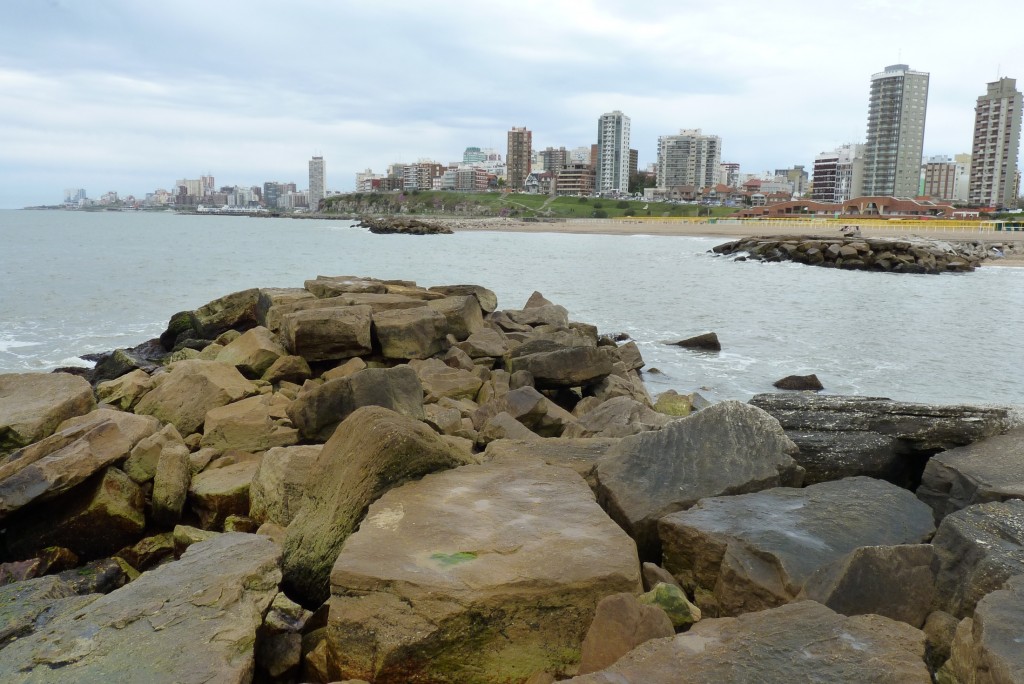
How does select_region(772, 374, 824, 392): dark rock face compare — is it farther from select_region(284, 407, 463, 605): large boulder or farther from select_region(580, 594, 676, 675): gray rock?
select_region(580, 594, 676, 675): gray rock

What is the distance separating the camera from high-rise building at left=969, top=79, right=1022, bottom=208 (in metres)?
129

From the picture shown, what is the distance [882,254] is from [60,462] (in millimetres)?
49584

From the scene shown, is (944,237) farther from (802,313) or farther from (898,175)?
(898,175)

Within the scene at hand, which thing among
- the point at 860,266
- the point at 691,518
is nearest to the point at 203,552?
the point at 691,518

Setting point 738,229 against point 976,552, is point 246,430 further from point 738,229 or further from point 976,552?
point 738,229

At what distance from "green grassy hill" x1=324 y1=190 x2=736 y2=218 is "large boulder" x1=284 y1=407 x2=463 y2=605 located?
124549 millimetres

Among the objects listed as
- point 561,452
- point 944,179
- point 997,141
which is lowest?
point 561,452

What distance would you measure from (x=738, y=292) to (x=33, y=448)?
1187 inches

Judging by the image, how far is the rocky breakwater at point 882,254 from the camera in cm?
4619

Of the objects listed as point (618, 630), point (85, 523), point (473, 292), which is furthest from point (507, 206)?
point (618, 630)

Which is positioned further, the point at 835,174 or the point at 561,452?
the point at 835,174

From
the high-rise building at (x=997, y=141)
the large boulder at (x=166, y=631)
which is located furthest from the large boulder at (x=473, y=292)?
the high-rise building at (x=997, y=141)

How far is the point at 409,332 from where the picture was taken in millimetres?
10531

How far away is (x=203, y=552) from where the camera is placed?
14.3 feet
